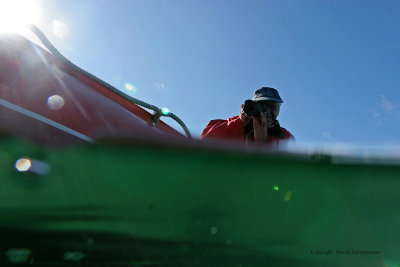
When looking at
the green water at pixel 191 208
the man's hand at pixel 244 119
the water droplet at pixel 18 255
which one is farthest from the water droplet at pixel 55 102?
the man's hand at pixel 244 119

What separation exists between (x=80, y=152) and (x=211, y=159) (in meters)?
0.66

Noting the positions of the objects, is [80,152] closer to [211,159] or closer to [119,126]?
[119,126]

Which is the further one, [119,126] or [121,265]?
[119,126]

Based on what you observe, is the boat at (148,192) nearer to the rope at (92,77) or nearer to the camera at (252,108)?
the rope at (92,77)

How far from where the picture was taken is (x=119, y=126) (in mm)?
1283

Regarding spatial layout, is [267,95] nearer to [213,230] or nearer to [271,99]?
[271,99]

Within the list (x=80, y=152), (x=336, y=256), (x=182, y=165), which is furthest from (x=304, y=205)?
(x=80, y=152)

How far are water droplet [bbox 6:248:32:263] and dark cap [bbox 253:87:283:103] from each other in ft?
4.67

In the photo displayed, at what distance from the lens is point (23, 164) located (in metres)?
1.01

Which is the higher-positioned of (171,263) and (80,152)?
(80,152)

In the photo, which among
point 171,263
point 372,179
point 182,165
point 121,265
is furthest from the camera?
point 372,179

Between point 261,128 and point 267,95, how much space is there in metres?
0.25

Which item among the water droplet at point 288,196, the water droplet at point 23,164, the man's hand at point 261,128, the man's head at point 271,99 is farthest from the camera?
the man's head at point 271,99

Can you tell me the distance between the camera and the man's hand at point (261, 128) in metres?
1.50
